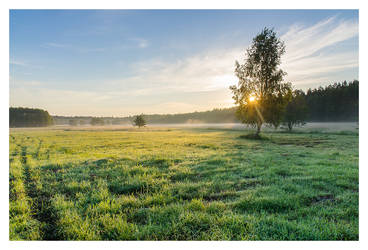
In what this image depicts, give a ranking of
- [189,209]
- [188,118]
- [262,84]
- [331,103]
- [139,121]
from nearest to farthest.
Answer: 1. [189,209]
2. [262,84]
3. [331,103]
4. [139,121]
5. [188,118]

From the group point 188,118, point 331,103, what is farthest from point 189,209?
point 188,118

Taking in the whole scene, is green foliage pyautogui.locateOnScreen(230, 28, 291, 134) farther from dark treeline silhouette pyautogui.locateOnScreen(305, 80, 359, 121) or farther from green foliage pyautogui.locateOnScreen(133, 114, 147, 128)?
green foliage pyautogui.locateOnScreen(133, 114, 147, 128)

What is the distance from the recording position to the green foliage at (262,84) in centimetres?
2628

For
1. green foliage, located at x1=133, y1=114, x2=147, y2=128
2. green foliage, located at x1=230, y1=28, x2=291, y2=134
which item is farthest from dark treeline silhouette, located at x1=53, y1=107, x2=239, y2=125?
green foliage, located at x1=230, y1=28, x2=291, y2=134

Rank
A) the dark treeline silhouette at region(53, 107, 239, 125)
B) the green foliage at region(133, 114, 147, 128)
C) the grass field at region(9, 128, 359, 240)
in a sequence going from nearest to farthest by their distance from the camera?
the grass field at region(9, 128, 359, 240)
the green foliage at region(133, 114, 147, 128)
the dark treeline silhouette at region(53, 107, 239, 125)

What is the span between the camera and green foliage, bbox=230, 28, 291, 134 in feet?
86.2

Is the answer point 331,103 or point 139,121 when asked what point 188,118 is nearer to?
point 139,121

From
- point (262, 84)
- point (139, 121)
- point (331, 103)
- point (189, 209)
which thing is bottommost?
point (189, 209)

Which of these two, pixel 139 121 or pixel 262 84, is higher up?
pixel 262 84

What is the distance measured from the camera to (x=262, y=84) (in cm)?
2733

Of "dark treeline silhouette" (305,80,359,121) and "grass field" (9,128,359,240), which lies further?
"dark treeline silhouette" (305,80,359,121)

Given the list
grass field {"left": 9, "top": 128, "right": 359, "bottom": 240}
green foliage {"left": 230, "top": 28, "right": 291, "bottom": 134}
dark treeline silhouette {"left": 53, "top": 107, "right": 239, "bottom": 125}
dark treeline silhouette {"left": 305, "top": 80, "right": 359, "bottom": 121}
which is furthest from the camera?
dark treeline silhouette {"left": 53, "top": 107, "right": 239, "bottom": 125}

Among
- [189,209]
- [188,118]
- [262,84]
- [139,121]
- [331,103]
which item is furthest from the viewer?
[188,118]
